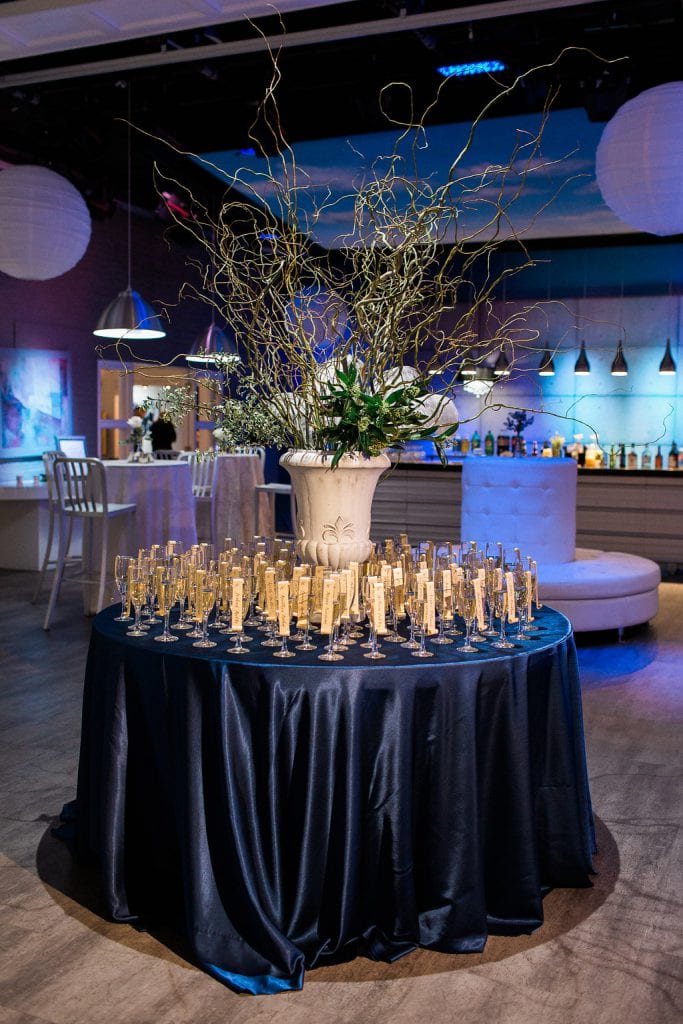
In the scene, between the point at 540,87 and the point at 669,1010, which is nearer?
the point at 669,1010

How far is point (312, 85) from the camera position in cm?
614

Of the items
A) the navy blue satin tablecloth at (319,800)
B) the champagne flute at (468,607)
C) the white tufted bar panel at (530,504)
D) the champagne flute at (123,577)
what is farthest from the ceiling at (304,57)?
the navy blue satin tablecloth at (319,800)

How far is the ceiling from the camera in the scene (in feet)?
16.4

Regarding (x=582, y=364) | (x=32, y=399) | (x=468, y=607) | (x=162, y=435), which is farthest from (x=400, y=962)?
(x=582, y=364)

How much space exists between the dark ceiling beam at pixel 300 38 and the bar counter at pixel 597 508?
153 inches

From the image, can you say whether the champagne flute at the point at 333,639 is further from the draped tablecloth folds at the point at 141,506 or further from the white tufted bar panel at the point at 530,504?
the draped tablecloth folds at the point at 141,506

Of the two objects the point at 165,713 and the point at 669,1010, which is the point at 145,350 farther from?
the point at 669,1010

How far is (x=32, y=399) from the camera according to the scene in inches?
368

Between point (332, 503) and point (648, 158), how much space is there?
7.04ft

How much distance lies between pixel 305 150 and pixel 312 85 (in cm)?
249


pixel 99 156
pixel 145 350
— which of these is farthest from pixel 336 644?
pixel 145 350

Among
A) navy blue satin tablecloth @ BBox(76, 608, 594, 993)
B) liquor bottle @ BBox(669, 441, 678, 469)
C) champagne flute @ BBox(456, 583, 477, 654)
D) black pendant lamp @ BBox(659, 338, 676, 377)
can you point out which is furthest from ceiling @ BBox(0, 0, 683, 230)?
liquor bottle @ BBox(669, 441, 678, 469)

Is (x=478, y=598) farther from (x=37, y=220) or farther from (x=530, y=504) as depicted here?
(x=37, y=220)

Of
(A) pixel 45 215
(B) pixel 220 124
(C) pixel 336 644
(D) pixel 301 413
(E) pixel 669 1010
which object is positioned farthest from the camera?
(B) pixel 220 124
